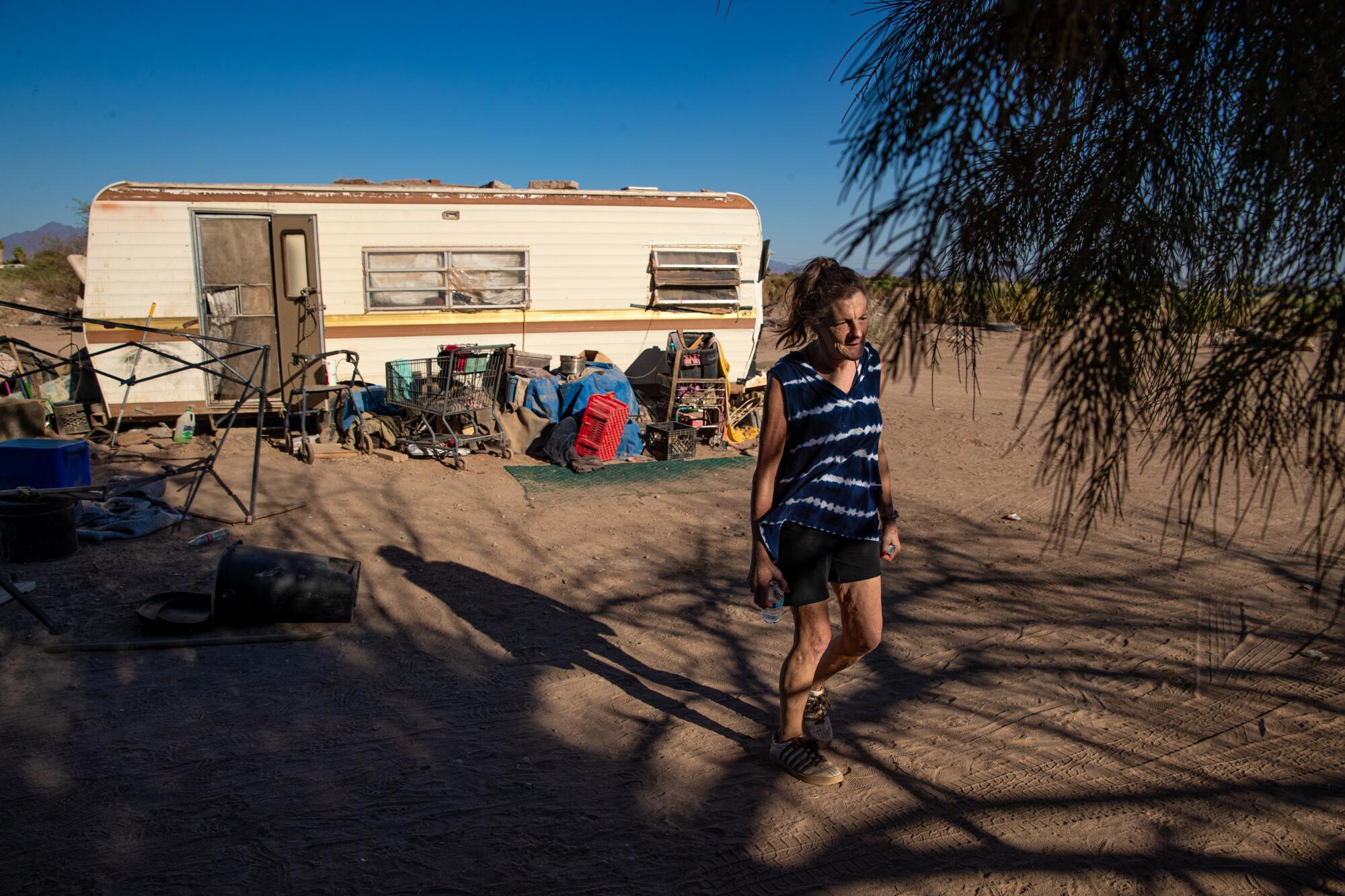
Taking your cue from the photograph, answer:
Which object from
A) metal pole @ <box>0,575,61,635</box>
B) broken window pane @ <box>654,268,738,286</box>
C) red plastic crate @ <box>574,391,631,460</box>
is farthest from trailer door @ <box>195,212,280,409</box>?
metal pole @ <box>0,575,61,635</box>

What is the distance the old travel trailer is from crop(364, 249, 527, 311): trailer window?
17 millimetres

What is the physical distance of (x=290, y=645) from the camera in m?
4.34

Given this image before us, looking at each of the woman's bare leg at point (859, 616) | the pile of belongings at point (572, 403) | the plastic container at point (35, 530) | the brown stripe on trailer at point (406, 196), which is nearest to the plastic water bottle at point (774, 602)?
the woman's bare leg at point (859, 616)

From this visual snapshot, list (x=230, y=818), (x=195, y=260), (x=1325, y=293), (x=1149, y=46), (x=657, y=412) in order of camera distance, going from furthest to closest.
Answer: (x=657, y=412)
(x=195, y=260)
(x=230, y=818)
(x=1149, y=46)
(x=1325, y=293)

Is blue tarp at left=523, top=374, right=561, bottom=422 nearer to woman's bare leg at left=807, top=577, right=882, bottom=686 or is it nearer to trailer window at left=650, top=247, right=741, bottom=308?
trailer window at left=650, top=247, right=741, bottom=308

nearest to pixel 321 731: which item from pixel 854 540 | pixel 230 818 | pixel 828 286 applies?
pixel 230 818

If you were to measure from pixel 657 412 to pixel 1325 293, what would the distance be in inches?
354


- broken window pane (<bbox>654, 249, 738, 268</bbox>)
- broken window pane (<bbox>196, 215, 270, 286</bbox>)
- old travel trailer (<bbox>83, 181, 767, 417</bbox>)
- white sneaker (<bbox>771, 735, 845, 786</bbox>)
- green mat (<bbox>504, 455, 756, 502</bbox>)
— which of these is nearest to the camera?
white sneaker (<bbox>771, 735, 845, 786</bbox>)

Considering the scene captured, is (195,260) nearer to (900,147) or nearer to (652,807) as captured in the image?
(652,807)

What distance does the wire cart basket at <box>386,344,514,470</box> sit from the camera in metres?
8.85

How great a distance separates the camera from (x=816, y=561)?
2.96m

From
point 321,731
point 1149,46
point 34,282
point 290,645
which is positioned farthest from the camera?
point 34,282

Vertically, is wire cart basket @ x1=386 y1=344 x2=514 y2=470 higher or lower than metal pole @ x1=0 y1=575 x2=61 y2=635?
higher

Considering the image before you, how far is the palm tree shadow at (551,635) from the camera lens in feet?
12.6
